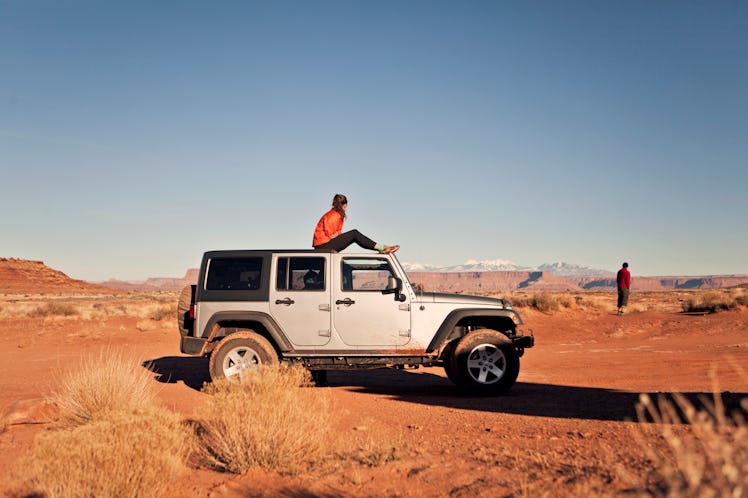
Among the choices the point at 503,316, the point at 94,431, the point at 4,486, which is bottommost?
the point at 4,486

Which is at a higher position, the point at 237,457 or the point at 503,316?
the point at 503,316

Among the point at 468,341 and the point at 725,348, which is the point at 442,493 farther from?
the point at 725,348

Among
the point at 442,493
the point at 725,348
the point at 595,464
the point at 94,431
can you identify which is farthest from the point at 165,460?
the point at 725,348

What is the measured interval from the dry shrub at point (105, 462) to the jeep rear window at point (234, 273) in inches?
168

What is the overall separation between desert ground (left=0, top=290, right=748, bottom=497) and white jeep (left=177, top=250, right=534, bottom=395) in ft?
1.89

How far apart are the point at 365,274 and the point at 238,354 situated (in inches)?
85.8

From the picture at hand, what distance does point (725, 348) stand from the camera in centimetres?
1608

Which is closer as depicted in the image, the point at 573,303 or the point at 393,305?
the point at 393,305

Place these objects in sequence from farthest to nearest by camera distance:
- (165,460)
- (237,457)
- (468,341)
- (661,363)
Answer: (661,363) → (468,341) → (237,457) → (165,460)

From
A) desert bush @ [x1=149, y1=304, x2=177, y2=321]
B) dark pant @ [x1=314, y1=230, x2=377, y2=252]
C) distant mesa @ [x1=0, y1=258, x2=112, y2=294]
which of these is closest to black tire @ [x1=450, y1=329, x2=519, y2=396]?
dark pant @ [x1=314, y1=230, x2=377, y2=252]

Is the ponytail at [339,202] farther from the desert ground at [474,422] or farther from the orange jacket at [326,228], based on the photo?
the desert ground at [474,422]

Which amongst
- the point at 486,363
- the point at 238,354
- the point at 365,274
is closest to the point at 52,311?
the point at 238,354

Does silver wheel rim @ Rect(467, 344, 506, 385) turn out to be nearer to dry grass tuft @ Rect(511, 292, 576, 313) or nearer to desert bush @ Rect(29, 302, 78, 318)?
dry grass tuft @ Rect(511, 292, 576, 313)

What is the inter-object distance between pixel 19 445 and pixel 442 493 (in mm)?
4725
